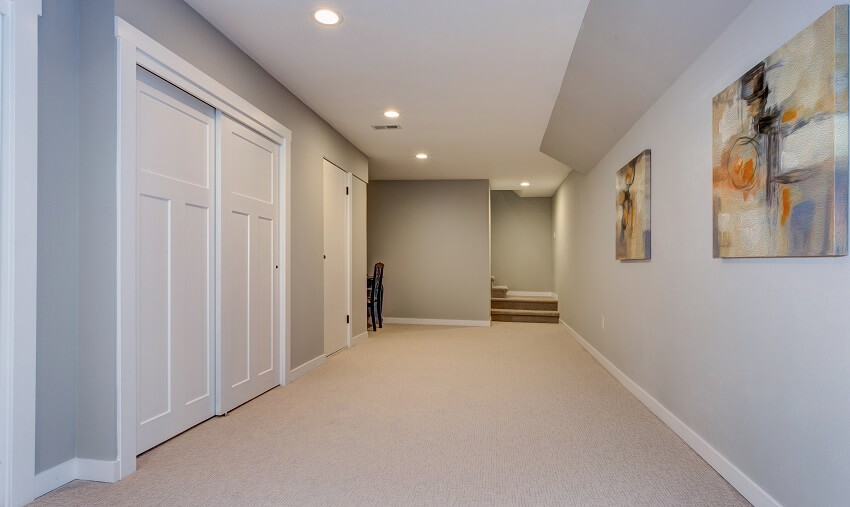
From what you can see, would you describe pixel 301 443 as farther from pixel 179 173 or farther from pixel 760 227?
pixel 760 227

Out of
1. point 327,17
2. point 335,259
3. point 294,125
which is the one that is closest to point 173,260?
point 327,17

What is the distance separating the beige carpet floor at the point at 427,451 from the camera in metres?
2.14

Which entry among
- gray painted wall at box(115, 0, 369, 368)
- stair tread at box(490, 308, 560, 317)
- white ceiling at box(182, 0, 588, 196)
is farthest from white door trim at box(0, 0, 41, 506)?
stair tread at box(490, 308, 560, 317)

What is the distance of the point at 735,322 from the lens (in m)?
2.28

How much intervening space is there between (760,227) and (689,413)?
1.26 metres

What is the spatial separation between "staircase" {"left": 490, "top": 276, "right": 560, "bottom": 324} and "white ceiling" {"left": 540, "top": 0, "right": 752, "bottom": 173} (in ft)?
14.4

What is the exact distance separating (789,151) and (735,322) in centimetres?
82

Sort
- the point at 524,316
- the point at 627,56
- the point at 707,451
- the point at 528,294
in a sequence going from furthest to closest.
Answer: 1. the point at 528,294
2. the point at 524,316
3. the point at 627,56
4. the point at 707,451

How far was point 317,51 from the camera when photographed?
11.0ft

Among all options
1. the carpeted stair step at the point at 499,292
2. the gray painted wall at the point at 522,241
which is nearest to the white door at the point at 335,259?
the carpeted stair step at the point at 499,292

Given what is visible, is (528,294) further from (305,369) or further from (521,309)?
(305,369)

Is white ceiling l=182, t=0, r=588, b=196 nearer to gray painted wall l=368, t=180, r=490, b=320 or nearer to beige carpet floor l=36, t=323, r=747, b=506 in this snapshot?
beige carpet floor l=36, t=323, r=747, b=506

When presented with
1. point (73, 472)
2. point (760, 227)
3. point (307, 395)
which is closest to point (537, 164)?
point (307, 395)

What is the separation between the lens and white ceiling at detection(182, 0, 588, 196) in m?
2.83
